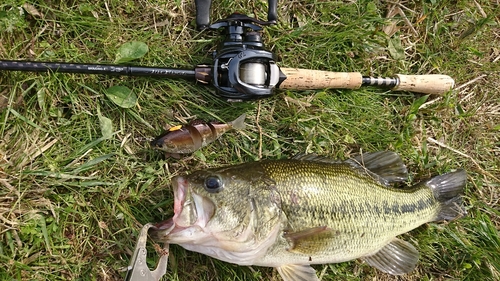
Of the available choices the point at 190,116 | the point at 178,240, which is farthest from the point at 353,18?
the point at 178,240

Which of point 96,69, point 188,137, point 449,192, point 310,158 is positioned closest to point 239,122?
point 188,137

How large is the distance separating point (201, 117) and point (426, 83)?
1.93 meters

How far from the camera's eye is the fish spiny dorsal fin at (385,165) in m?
3.20

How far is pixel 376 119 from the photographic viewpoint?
11.8 ft

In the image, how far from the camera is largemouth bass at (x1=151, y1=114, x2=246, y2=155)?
2934 mm

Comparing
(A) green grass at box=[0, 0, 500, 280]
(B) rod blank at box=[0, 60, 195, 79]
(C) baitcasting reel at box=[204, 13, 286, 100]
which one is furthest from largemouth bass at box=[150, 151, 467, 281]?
(B) rod blank at box=[0, 60, 195, 79]

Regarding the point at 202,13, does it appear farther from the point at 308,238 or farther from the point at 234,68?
the point at 308,238

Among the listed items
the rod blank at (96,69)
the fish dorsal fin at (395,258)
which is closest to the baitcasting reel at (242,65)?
the rod blank at (96,69)

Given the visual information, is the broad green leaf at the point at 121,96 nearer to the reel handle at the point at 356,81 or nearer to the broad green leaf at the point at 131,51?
the broad green leaf at the point at 131,51

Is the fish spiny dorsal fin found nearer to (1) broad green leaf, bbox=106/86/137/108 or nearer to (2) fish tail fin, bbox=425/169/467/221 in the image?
(2) fish tail fin, bbox=425/169/467/221

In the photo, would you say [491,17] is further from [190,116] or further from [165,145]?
[165,145]

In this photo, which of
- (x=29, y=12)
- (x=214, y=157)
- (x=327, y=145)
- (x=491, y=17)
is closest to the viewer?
(x=29, y=12)

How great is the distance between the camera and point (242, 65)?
2.85 meters

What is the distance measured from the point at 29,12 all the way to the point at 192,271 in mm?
2255
